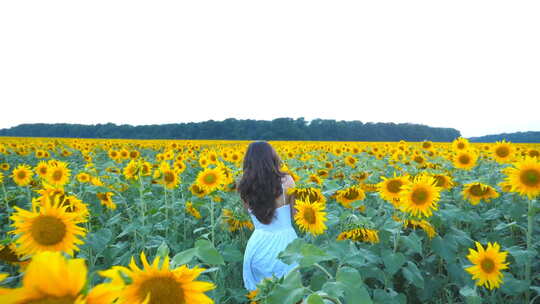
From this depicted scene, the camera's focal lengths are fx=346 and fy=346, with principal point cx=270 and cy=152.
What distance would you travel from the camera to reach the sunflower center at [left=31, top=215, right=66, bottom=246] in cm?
157

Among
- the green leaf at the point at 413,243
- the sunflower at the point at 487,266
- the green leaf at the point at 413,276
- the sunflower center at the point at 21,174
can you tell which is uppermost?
the sunflower center at the point at 21,174

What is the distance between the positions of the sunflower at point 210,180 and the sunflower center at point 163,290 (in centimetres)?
295

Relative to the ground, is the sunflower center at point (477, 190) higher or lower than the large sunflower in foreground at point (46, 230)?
lower

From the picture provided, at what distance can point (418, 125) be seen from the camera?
67.6 metres

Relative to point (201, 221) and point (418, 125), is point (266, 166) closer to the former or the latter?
point (201, 221)

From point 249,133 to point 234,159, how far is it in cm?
5034

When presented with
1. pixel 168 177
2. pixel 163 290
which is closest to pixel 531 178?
pixel 163 290

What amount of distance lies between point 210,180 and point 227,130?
55449 mm

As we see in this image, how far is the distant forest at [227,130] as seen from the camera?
185 ft

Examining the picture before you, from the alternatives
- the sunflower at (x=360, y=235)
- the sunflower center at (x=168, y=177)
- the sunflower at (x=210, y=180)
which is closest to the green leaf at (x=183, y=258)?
the sunflower at (x=360, y=235)

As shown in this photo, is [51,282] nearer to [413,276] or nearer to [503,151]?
[413,276]

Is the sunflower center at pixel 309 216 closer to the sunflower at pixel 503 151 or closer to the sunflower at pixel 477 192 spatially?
the sunflower at pixel 477 192

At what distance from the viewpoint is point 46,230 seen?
1.58 m

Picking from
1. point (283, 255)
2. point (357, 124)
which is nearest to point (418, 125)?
point (357, 124)
